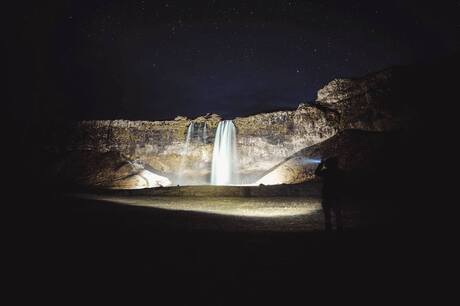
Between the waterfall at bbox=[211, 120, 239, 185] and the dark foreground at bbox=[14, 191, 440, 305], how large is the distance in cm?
3043

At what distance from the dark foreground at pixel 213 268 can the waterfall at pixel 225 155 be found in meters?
30.4

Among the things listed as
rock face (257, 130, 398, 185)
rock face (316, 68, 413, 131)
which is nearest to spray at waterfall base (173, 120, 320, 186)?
rock face (257, 130, 398, 185)

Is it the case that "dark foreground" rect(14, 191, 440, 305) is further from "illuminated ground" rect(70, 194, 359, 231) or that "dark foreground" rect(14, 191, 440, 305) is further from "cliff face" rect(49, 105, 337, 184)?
"cliff face" rect(49, 105, 337, 184)

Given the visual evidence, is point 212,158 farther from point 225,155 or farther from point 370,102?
point 370,102

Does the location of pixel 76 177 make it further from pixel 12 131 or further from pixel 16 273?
pixel 16 273

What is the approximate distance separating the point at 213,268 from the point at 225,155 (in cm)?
3268

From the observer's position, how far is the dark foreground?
8.15 ft

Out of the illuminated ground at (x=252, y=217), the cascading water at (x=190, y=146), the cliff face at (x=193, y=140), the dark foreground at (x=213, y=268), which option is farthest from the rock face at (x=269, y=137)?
the dark foreground at (x=213, y=268)

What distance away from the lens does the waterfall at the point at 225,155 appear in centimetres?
3553

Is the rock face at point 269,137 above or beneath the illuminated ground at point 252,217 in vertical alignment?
above

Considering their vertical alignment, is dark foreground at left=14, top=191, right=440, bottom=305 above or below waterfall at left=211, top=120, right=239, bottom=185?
below

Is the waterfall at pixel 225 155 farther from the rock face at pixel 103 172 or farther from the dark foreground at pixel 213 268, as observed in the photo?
the dark foreground at pixel 213 268

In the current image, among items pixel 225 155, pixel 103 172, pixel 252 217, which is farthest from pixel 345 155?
pixel 103 172

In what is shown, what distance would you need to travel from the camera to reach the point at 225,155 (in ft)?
118
